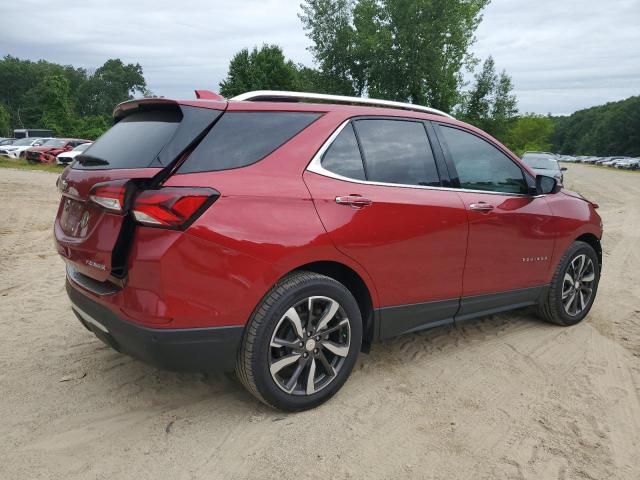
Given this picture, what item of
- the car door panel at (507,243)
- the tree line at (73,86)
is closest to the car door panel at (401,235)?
the car door panel at (507,243)

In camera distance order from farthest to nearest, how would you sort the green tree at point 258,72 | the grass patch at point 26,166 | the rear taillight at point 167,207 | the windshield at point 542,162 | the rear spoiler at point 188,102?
the green tree at point 258,72 → the grass patch at point 26,166 → the windshield at point 542,162 → the rear spoiler at point 188,102 → the rear taillight at point 167,207

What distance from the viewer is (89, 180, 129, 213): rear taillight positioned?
101 inches

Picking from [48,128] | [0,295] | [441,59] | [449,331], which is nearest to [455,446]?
[449,331]

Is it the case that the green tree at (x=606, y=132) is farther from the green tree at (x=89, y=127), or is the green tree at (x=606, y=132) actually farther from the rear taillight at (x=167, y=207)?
the rear taillight at (x=167, y=207)

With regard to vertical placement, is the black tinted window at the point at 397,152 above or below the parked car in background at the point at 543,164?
above

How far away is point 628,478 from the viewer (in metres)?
2.53

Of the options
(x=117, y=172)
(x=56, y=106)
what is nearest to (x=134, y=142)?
(x=117, y=172)

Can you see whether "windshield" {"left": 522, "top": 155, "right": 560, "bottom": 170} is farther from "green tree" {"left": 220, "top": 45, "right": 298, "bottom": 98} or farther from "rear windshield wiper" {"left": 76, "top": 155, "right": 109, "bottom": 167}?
"green tree" {"left": 220, "top": 45, "right": 298, "bottom": 98}

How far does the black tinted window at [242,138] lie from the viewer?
8.88 ft

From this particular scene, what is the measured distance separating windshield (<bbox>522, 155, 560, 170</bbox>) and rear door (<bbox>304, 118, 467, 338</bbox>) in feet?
48.0

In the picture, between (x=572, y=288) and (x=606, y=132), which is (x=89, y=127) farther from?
(x=606, y=132)

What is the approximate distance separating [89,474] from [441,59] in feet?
109

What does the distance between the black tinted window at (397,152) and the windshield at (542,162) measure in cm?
1461


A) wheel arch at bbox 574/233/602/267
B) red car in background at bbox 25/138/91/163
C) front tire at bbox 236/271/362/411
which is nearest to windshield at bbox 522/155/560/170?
wheel arch at bbox 574/233/602/267
